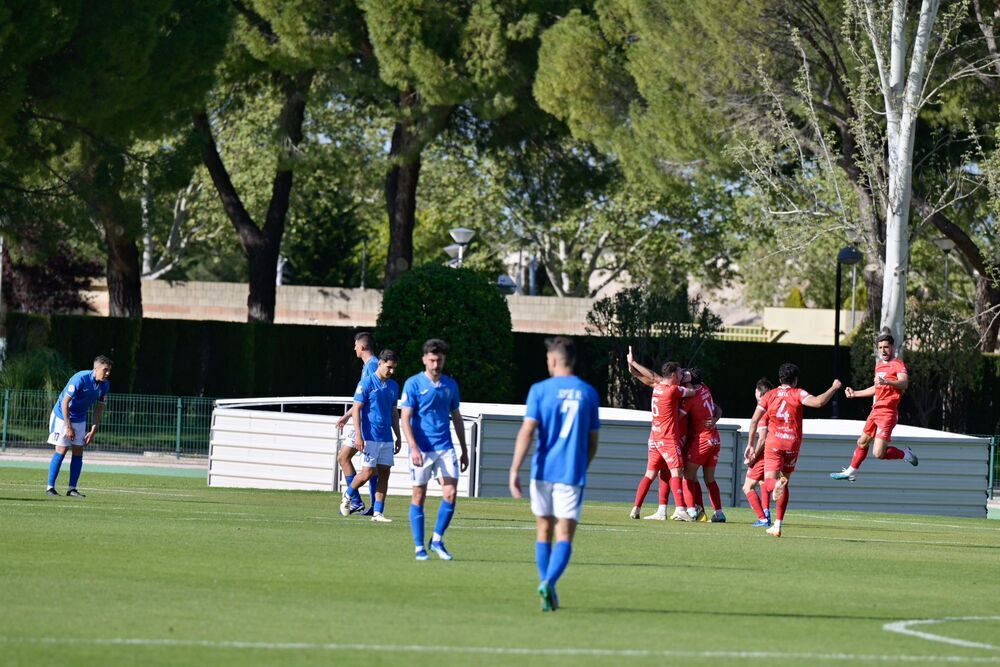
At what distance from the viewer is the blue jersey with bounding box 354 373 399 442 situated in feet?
57.8

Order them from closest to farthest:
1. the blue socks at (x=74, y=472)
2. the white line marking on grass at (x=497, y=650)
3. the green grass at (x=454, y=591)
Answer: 1. the white line marking on grass at (x=497, y=650)
2. the green grass at (x=454, y=591)
3. the blue socks at (x=74, y=472)

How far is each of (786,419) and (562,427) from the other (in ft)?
26.5

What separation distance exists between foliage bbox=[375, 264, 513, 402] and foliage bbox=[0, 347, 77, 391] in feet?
23.4

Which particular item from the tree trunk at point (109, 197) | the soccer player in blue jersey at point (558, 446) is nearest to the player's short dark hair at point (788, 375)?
the soccer player in blue jersey at point (558, 446)

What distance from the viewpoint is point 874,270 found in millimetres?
37562

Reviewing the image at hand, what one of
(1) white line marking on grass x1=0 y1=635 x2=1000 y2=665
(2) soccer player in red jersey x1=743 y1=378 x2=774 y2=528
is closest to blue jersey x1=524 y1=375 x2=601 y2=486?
(1) white line marking on grass x1=0 y1=635 x2=1000 y2=665

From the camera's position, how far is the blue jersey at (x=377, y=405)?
17.6m

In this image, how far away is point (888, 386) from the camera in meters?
22.1

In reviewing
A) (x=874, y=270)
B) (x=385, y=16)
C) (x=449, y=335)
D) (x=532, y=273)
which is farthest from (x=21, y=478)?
(x=532, y=273)

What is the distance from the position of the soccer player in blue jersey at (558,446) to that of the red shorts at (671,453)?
917 cm

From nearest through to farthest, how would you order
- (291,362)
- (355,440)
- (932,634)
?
1. (932,634)
2. (355,440)
3. (291,362)

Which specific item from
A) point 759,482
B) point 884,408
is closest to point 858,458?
point 884,408

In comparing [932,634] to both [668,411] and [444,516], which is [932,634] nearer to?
[444,516]

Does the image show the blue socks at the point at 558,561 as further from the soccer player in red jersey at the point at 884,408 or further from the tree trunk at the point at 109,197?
the tree trunk at the point at 109,197
